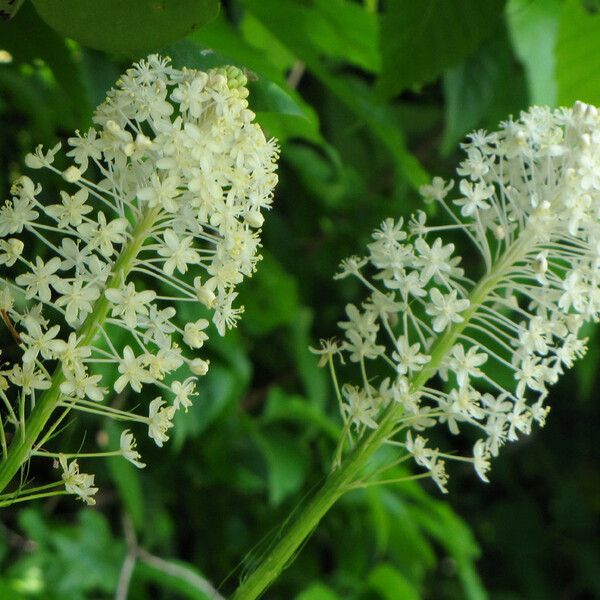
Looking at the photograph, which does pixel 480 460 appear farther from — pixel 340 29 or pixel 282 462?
pixel 282 462

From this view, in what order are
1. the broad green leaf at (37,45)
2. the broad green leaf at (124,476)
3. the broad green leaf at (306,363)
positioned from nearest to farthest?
1. the broad green leaf at (37,45)
2. the broad green leaf at (124,476)
3. the broad green leaf at (306,363)

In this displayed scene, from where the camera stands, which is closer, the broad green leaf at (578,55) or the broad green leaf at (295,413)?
the broad green leaf at (578,55)

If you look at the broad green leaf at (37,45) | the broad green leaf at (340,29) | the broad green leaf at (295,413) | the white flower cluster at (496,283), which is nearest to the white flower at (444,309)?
the white flower cluster at (496,283)

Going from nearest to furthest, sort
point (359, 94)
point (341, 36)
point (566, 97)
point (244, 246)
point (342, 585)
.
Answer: point (244, 246) → point (566, 97) → point (341, 36) → point (359, 94) → point (342, 585)

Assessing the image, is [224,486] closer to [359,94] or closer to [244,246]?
[359,94]

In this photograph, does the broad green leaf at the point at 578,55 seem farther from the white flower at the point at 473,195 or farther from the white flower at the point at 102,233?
the white flower at the point at 102,233

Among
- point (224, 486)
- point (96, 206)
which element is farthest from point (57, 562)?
point (96, 206)

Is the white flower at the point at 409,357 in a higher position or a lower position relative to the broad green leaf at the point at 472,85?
lower
